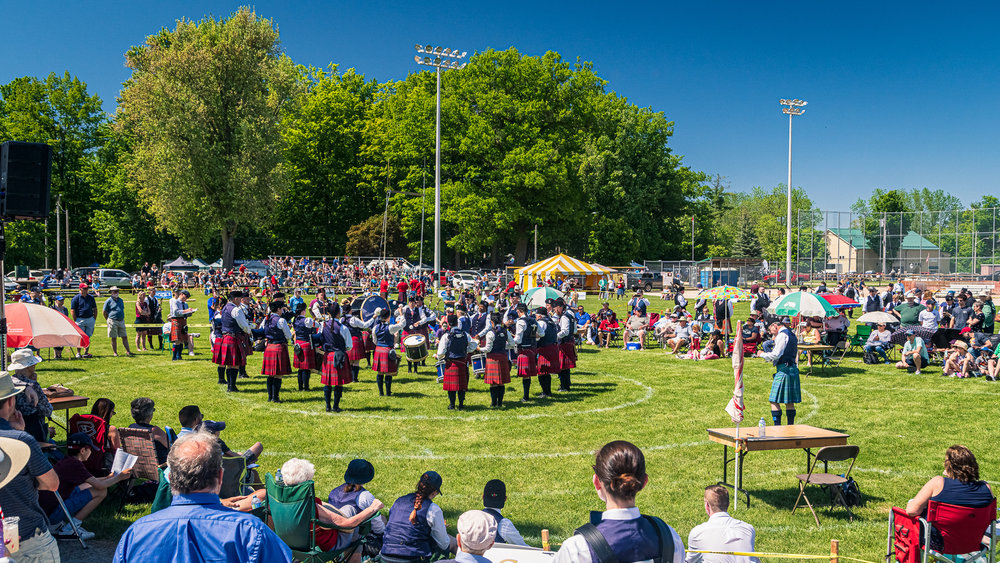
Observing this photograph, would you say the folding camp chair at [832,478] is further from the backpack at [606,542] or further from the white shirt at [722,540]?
the backpack at [606,542]

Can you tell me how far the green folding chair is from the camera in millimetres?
5031

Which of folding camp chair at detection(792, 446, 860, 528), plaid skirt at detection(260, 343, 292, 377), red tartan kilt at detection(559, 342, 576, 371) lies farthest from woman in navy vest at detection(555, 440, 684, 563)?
red tartan kilt at detection(559, 342, 576, 371)

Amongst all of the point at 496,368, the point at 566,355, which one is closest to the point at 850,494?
the point at 496,368

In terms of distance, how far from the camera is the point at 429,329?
60.9ft

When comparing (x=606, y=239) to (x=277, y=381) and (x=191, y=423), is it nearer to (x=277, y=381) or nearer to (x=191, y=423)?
(x=277, y=381)

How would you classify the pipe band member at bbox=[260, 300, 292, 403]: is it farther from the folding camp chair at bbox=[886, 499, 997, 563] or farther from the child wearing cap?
the folding camp chair at bbox=[886, 499, 997, 563]

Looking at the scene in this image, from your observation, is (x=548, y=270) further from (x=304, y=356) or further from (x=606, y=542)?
(x=606, y=542)

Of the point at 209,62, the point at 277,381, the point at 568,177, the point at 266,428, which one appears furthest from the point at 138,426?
the point at 568,177

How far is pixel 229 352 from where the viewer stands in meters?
13.1

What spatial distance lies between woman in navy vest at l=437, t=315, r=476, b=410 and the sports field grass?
17.3 inches

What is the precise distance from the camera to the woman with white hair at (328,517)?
5047 mm

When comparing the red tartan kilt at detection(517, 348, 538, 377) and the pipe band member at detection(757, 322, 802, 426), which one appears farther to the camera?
the red tartan kilt at detection(517, 348, 538, 377)

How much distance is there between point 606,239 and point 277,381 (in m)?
43.3

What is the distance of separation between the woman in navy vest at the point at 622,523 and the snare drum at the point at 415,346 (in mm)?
10553
